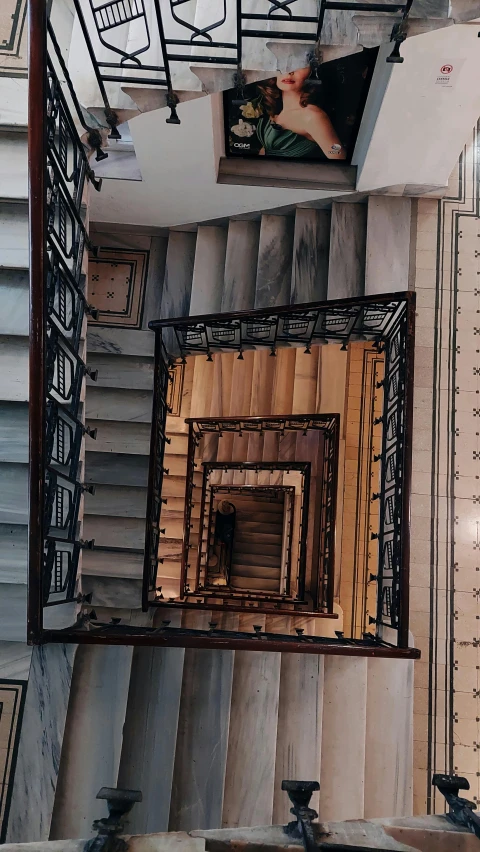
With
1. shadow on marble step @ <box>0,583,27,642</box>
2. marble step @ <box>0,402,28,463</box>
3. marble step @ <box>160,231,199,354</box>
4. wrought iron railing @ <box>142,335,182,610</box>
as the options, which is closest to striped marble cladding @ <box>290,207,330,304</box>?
marble step @ <box>160,231,199,354</box>

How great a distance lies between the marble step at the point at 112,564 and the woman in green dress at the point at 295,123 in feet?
10.2

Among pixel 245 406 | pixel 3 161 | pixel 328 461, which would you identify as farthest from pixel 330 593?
pixel 3 161

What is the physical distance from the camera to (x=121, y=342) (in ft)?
14.8

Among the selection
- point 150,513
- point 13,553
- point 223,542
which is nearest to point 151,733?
point 13,553

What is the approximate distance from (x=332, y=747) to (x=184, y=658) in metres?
0.95

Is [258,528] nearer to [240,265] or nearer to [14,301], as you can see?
[240,265]

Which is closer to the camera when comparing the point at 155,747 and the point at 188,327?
the point at 155,747

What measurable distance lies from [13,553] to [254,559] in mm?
6061

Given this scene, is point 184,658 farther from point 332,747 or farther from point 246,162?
point 246,162

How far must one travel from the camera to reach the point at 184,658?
3.06 m

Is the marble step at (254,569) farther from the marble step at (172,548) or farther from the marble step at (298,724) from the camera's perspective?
the marble step at (298,724)

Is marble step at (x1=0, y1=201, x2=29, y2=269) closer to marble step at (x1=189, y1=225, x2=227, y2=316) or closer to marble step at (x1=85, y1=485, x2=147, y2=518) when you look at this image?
marble step at (x1=189, y1=225, x2=227, y2=316)

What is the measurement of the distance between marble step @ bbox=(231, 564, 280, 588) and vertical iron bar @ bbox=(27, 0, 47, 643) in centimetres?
652

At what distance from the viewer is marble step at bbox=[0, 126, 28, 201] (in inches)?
126
